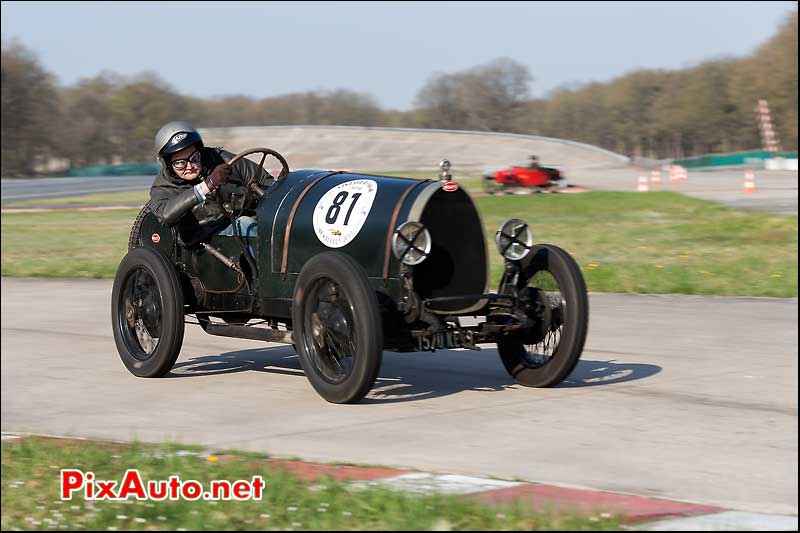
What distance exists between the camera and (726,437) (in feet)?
20.5

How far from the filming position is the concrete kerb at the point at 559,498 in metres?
4.52

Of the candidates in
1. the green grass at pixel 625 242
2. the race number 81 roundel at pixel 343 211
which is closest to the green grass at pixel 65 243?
the green grass at pixel 625 242

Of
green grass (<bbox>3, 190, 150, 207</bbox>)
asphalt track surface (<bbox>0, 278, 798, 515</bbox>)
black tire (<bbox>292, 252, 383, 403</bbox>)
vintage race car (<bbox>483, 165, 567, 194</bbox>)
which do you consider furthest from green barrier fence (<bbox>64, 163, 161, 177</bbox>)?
black tire (<bbox>292, 252, 383, 403</bbox>)

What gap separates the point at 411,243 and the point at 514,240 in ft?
3.17

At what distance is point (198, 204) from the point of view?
8.12 meters

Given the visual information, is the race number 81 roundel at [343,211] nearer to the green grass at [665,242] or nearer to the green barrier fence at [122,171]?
the green grass at [665,242]

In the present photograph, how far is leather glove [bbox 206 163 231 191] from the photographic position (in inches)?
310

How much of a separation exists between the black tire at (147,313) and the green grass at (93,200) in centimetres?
3349

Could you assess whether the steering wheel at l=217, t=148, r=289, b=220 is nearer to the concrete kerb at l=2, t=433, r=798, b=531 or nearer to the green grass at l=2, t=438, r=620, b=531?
the concrete kerb at l=2, t=433, r=798, b=531

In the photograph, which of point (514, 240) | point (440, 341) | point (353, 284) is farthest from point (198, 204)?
point (514, 240)

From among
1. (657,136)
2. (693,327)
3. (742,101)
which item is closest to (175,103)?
(657,136)

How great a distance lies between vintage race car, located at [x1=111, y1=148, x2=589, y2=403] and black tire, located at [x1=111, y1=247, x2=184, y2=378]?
0.4 inches

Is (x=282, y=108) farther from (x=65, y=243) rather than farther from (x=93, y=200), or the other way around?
(x=65, y=243)

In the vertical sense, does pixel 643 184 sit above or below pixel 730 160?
below
